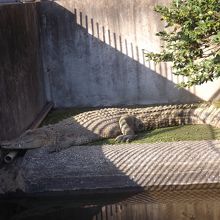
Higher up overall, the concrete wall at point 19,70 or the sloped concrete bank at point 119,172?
the concrete wall at point 19,70

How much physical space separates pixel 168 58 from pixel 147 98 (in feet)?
12.1

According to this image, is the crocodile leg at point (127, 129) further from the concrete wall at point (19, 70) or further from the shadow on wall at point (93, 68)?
the shadow on wall at point (93, 68)

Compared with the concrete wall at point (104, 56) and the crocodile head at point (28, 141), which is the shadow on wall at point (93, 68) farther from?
the crocodile head at point (28, 141)

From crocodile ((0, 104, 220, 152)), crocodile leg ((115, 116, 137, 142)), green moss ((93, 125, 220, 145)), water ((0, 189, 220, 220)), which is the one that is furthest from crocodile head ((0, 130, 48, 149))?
crocodile leg ((115, 116, 137, 142))

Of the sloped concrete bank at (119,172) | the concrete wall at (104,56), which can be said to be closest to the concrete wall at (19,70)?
the concrete wall at (104,56)

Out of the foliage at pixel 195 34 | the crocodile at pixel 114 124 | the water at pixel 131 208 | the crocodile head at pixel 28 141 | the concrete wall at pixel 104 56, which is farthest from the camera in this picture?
the concrete wall at pixel 104 56

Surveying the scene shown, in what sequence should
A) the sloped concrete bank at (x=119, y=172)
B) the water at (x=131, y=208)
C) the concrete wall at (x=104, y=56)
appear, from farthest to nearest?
the concrete wall at (x=104, y=56) → the sloped concrete bank at (x=119, y=172) → the water at (x=131, y=208)

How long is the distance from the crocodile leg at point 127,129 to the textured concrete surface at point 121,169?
103cm

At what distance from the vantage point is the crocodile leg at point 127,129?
24.8 feet

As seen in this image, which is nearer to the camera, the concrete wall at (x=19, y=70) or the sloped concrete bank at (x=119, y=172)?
the sloped concrete bank at (x=119, y=172)

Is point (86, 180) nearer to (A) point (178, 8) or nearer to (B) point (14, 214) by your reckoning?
(B) point (14, 214)

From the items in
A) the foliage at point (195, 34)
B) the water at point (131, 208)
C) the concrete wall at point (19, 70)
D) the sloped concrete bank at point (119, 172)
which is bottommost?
the water at point (131, 208)

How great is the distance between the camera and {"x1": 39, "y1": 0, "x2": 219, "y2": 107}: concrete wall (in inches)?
376

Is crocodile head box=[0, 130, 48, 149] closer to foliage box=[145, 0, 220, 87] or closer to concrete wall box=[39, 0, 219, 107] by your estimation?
foliage box=[145, 0, 220, 87]
